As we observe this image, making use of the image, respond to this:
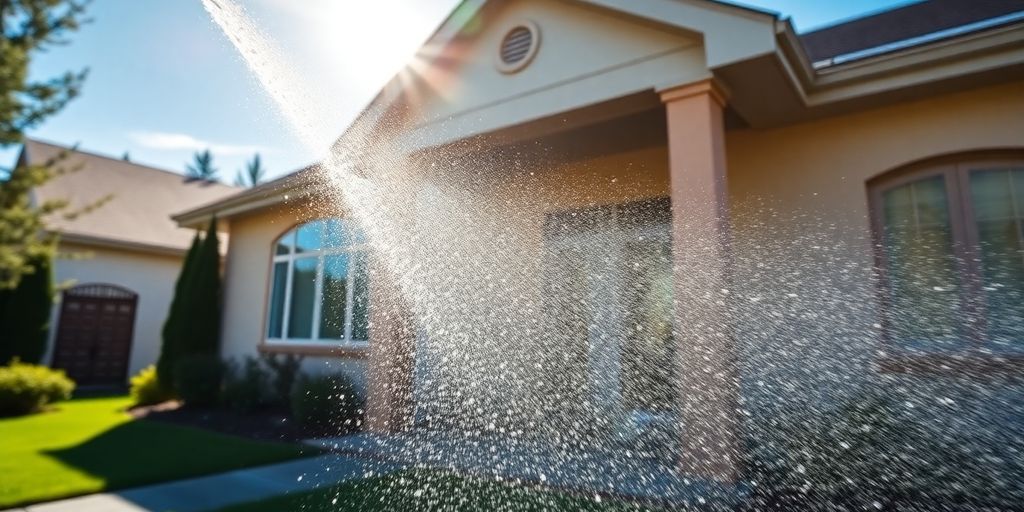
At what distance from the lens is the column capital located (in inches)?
234

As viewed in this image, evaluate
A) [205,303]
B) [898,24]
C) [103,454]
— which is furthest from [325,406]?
[898,24]

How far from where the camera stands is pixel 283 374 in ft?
36.3

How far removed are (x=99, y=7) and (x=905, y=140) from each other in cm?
1942

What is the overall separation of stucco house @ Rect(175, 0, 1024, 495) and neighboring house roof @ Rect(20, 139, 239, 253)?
35.9ft

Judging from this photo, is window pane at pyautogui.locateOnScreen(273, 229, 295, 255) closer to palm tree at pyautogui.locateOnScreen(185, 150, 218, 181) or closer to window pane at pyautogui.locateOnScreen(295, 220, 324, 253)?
window pane at pyautogui.locateOnScreen(295, 220, 324, 253)

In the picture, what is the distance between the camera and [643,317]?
818 cm

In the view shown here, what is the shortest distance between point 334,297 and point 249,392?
2.34m

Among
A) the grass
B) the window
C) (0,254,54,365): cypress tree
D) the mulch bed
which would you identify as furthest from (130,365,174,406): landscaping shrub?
the window

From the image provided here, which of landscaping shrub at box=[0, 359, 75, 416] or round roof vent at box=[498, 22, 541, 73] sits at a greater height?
round roof vent at box=[498, 22, 541, 73]

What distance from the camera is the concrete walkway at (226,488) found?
16.7 ft

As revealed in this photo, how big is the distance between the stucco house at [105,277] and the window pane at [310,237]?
223 inches

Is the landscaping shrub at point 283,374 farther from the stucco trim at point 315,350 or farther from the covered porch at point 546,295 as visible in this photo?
the covered porch at point 546,295

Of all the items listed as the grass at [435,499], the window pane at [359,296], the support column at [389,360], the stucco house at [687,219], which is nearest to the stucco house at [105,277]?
the window pane at [359,296]

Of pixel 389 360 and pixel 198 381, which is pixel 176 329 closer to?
pixel 198 381
